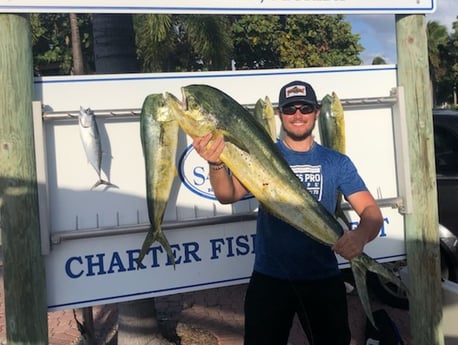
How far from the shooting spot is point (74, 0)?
2840 millimetres

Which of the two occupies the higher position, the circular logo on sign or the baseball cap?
the baseball cap

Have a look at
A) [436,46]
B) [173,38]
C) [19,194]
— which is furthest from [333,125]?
[436,46]

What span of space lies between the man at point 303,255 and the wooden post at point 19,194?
1020 millimetres

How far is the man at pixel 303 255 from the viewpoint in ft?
9.43

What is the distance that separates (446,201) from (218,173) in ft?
11.3

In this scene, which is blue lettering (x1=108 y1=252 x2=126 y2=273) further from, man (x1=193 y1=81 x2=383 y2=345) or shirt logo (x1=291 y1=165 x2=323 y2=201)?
shirt logo (x1=291 y1=165 x2=323 y2=201)

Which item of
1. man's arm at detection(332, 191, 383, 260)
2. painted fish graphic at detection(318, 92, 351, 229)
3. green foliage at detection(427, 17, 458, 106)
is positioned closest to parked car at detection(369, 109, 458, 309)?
painted fish graphic at detection(318, 92, 351, 229)

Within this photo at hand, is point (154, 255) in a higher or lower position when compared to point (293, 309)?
higher

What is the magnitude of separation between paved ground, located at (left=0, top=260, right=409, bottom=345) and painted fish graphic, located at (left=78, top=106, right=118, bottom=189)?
2.19 m

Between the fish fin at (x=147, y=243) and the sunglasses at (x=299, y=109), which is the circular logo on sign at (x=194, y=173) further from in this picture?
the sunglasses at (x=299, y=109)

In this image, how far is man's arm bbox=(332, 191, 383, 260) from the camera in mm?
2689

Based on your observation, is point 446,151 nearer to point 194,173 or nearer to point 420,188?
point 420,188

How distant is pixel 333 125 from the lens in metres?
3.47

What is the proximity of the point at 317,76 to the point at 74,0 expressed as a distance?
152 cm
